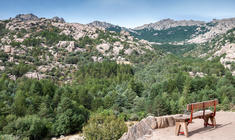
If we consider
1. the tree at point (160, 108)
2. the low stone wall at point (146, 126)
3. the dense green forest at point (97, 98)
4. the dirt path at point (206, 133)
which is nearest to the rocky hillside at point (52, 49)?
the dense green forest at point (97, 98)

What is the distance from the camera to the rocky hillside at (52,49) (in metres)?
110

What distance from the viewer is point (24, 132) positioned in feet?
151

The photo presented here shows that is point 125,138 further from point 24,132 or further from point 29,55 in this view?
point 29,55

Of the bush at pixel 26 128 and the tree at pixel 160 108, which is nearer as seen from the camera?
the bush at pixel 26 128

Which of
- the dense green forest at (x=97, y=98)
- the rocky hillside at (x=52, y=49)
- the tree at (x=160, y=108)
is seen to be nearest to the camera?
the dense green forest at (x=97, y=98)

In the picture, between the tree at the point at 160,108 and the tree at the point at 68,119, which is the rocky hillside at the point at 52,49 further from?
the tree at the point at 160,108

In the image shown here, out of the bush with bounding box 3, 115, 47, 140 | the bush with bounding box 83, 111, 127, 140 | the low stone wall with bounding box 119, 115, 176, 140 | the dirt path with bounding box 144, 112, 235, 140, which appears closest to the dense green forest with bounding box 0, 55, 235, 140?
the bush with bounding box 3, 115, 47, 140

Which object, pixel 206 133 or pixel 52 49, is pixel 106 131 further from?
pixel 52 49

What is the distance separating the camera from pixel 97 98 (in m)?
74.1

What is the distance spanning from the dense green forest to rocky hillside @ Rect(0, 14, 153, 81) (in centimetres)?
1381

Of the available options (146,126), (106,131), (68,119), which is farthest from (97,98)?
(146,126)

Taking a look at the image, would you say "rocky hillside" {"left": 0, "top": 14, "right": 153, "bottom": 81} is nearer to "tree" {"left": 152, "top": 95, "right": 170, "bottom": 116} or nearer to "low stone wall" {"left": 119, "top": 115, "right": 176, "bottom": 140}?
"tree" {"left": 152, "top": 95, "right": 170, "bottom": 116}

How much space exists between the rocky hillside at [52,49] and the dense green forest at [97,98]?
13.8 metres

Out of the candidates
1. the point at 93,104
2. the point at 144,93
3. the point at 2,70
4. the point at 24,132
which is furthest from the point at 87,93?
the point at 2,70
